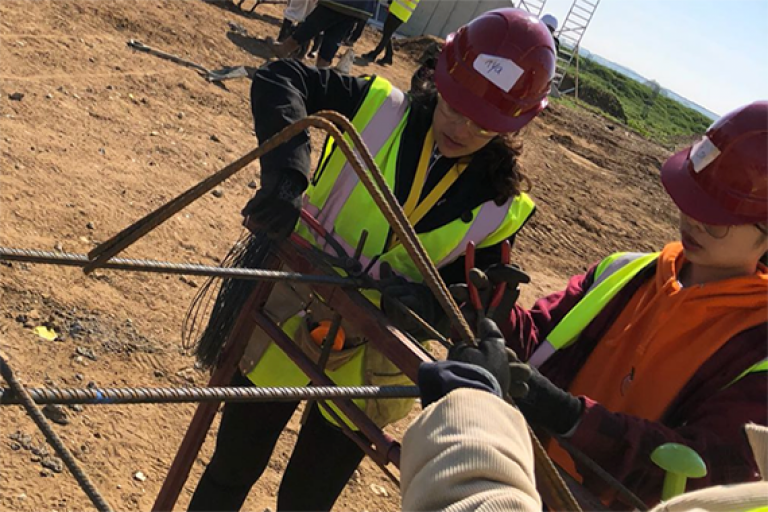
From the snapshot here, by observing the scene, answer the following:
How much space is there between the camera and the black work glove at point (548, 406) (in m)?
1.50

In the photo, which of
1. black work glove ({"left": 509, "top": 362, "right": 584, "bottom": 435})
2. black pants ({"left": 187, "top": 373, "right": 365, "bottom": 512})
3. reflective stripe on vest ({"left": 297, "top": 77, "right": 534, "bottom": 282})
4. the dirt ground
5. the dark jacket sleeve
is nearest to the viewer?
black work glove ({"left": 509, "top": 362, "right": 584, "bottom": 435})

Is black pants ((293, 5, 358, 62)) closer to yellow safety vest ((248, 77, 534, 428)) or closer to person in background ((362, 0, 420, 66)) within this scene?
person in background ((362, 0, 420, 66))

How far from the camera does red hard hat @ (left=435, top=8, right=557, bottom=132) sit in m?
1.88

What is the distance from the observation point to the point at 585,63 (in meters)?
42.4

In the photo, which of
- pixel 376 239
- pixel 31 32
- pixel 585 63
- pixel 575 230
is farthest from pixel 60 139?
pixel 585 63

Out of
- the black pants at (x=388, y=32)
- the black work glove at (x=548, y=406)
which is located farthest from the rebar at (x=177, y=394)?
the black pants at (x=388, y=32)

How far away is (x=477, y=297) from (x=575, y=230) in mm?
7219

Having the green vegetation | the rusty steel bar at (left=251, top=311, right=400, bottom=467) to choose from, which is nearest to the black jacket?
the rusty steel bar at (left=251, top=311, right=400, bottom=467)

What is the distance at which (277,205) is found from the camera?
177cm

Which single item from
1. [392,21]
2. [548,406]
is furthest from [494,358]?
[392,21]

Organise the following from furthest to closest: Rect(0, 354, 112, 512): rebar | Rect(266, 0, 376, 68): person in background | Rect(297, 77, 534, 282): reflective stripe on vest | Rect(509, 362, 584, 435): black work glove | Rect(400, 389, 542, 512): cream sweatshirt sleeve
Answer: Rect(266, 0, 376, 68): person in background → Rect(297, 77, 534, 282): reflective stripe on vest → Rect(509, 362, 584, 435): black work glove → Rect(0, 354, 112, 512): rebar → Rect(400, 389, 542, 512): cream sweatshirt sleeve

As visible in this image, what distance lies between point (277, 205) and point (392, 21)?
10.2 m

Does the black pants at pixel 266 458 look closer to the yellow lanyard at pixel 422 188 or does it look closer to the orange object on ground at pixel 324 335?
the orange object on ground at pixel 324 335

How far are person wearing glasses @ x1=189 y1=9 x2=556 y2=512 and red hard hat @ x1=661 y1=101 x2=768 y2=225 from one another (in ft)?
1.50
